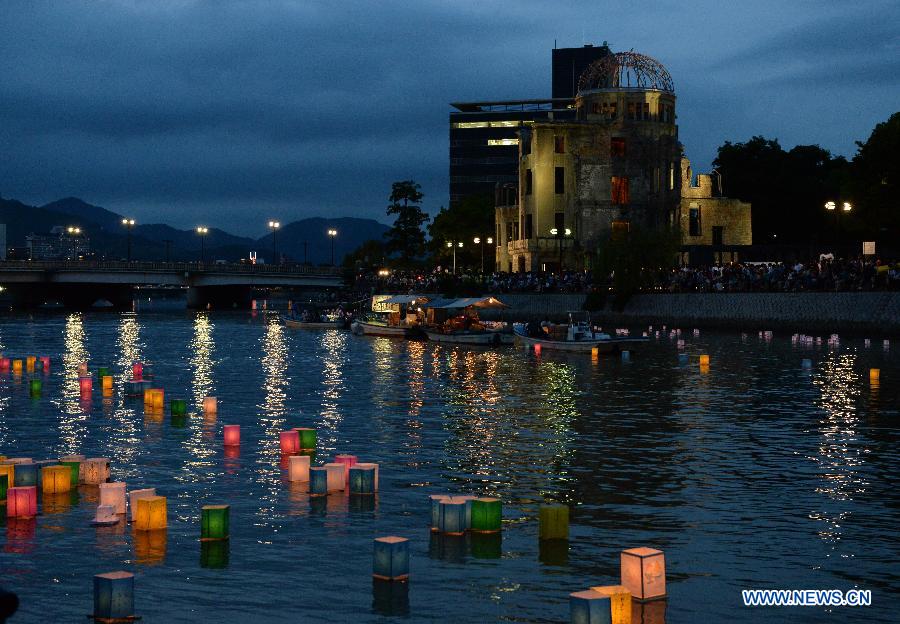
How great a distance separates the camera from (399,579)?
52.0 feet

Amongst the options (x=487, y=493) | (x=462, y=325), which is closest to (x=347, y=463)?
(x=487, y=493)

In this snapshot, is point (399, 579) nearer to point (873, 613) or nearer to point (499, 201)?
point (873, 613)

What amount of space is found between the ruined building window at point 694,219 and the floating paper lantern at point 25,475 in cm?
11583

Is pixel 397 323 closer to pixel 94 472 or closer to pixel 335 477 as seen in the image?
pixel 94 472

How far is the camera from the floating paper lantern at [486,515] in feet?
60.2

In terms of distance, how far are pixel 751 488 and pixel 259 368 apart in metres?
37.6

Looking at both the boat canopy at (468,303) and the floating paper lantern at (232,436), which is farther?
the boat canopy at (468,303)

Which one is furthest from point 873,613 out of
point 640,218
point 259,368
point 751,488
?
point 640,218

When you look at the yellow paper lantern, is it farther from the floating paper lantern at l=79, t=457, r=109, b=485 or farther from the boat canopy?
the boat canopy

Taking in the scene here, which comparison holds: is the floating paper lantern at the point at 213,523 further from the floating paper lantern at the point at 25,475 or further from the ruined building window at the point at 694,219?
the ruined building window at the point at 694,219

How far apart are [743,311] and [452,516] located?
233ft

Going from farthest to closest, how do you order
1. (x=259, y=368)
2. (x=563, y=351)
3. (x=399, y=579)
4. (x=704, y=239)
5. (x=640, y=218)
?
1. (x=704, y=239)
2. (x=640, y=218)
3. (x=563, y=351)
4. (x=259, y=368)
5. (x=399, y=579)

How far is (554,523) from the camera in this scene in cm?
1791

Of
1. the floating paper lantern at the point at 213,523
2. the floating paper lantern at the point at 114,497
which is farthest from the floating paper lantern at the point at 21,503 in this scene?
the floating paper lantern at the point at 213,523
